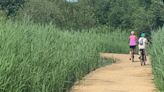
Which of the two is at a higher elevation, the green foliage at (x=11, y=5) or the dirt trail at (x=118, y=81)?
the green foliage at (x=11, y=5)

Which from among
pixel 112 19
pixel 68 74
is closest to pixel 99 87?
pixel 68 74

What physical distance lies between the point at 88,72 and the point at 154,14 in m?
27.8

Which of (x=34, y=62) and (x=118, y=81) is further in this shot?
(x=118, y=81)

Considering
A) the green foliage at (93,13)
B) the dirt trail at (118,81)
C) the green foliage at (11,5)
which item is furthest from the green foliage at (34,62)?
the green foliage at (11,5)

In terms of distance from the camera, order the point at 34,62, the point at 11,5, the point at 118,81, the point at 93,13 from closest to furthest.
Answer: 1. the point at 34,62
2. the point at 118,81
3. the point at 93,13
4. the point at 11,5

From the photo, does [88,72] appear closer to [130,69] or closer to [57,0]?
[130,69]

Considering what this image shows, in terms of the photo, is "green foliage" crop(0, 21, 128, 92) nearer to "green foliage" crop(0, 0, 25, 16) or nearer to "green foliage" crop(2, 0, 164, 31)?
"green foliage" crop(2, 0, 164, 31)

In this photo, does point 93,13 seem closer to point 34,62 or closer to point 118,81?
point 118,81

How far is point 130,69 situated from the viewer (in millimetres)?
18281

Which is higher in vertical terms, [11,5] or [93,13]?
[11,5]

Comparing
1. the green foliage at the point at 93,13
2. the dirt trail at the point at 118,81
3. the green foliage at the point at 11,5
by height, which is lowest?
the dirt trail at the point at 118,81

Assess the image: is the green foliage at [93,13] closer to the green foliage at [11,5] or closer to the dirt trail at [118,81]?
the green foliage at [11,5]

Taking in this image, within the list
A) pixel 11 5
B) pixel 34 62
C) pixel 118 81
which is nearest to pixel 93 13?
pixel 11 5

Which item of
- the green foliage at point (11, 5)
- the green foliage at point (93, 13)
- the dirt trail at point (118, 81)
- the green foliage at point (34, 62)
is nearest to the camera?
the green foliage at point (34, 62)
